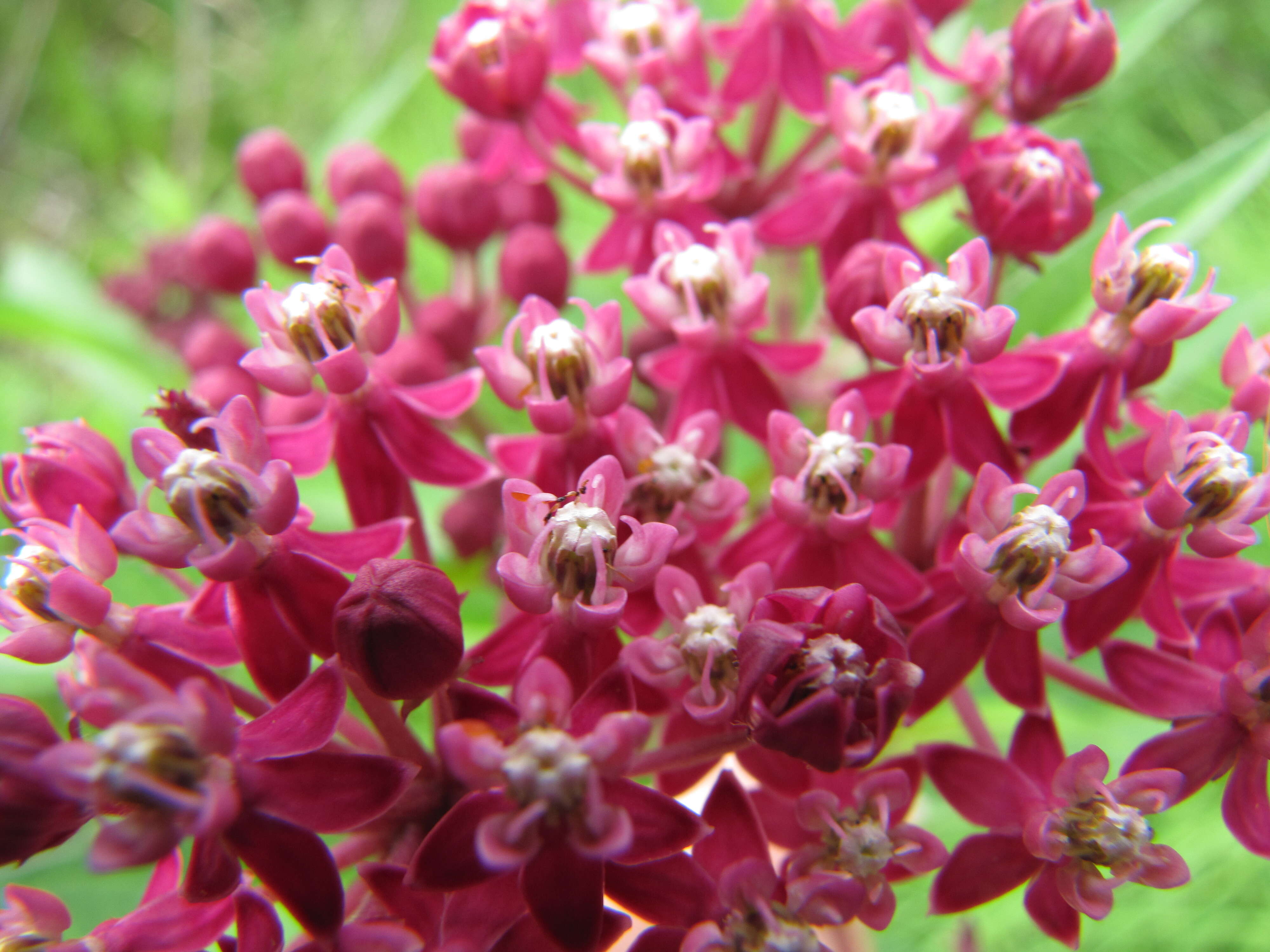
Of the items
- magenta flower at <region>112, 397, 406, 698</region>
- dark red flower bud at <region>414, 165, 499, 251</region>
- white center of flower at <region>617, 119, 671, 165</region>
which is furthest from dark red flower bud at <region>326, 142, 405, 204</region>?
magenta flower at <region>112, 397, 406, 698</region>

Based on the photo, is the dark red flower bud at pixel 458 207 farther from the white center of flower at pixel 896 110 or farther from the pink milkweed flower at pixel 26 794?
the pink milkweed flower at pixel 26 794

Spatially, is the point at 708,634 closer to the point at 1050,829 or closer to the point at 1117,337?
the point at 1050,829

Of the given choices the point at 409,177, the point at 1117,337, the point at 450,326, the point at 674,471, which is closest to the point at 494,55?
the point at 450,326

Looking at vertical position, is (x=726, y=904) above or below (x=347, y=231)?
below

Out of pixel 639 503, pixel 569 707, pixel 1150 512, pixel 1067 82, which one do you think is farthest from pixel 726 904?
pixel 1067 82

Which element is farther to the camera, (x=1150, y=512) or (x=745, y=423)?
(x=745, y=423)

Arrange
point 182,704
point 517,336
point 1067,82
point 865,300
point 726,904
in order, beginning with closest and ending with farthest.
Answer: point 182,704
point 726,904
point 865,300
point 1067,82
point 517,336

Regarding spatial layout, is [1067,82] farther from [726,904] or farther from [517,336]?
[726,904]

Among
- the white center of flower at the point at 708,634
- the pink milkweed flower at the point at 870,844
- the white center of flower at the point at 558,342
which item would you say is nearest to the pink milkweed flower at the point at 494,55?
the white center of flower at the point at 558,342
